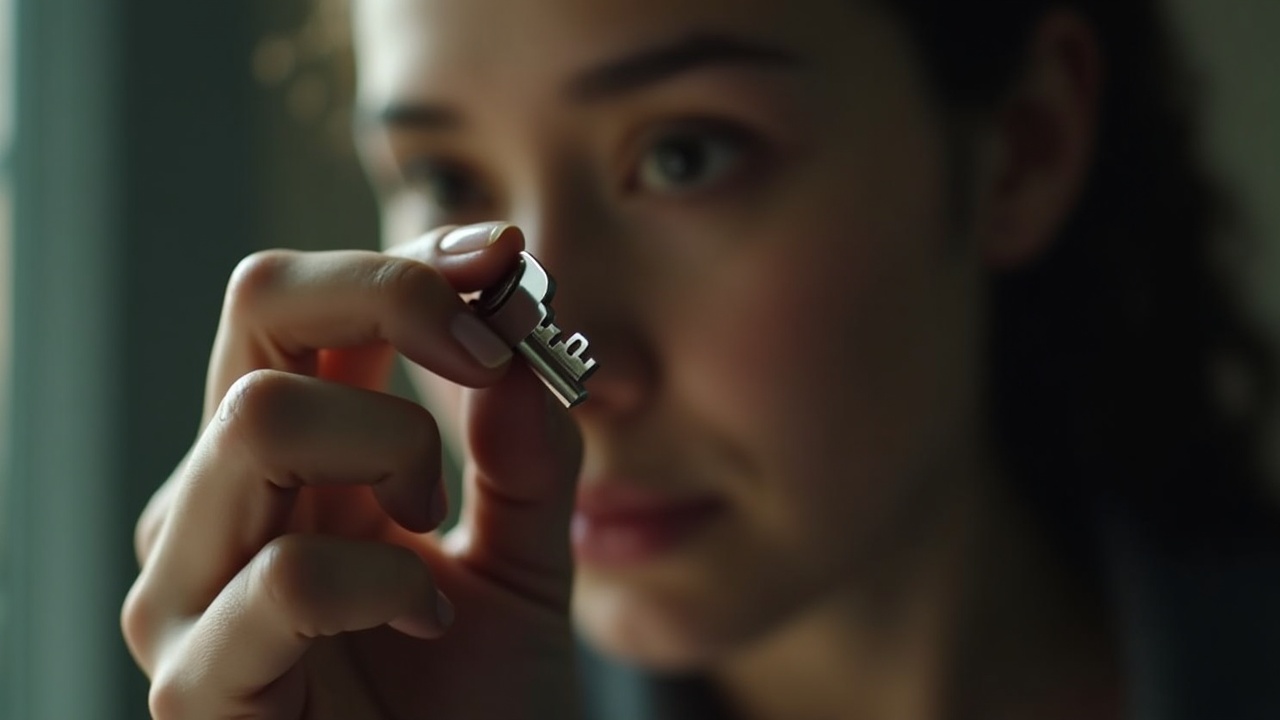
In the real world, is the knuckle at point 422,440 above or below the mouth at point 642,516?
above

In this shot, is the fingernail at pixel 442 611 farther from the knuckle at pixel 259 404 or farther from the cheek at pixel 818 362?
the cheek at pixel 818 362

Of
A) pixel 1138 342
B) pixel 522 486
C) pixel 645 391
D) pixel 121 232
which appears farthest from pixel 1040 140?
pixel 121 232

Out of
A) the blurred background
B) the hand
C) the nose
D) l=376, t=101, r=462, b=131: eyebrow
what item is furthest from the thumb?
the blurred background

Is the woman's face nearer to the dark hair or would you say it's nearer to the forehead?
the forehead

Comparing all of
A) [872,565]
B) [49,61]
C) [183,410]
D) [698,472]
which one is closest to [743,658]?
[872,565]

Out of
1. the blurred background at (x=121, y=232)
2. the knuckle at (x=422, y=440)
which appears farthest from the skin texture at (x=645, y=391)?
the blurred background at (x=121, y=232)

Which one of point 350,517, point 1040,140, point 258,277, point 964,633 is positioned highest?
point 1040,140

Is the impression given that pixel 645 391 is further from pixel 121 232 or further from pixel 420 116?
pixel 121 232
